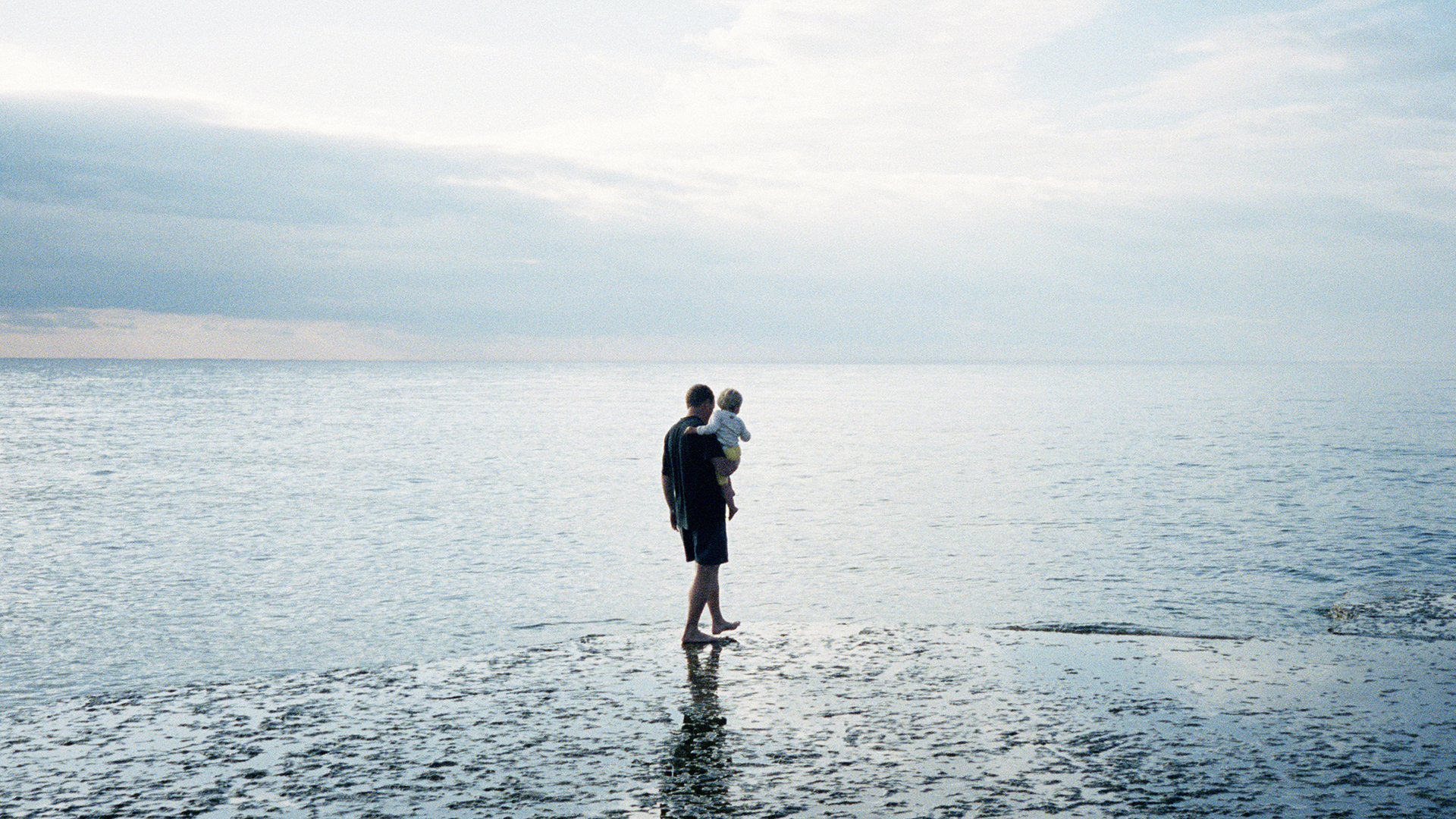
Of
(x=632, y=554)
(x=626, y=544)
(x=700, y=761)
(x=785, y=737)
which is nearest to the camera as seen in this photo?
(x=700, y=761)

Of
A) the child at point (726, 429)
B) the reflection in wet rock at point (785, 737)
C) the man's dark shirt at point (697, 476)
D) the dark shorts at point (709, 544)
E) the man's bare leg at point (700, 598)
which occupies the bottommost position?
the reflection in wet rock at point (785, 737)

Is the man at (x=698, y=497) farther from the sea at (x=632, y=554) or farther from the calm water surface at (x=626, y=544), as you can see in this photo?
→ the calm water surface at (x=626, y=544)

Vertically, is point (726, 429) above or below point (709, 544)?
above

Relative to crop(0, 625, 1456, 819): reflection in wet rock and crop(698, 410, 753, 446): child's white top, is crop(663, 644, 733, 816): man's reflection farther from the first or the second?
crop(698, 410, 753, 446): child's white top

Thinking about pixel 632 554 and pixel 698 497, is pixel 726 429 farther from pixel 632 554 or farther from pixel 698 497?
pixel 632 554

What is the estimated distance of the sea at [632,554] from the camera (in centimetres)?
1034

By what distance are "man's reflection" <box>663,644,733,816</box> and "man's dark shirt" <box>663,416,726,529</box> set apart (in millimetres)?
1466

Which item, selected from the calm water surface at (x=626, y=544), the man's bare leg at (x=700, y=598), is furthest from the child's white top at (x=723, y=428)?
the calm water surface at (x=626, y=544)

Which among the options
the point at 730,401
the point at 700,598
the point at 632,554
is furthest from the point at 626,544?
the point at 730,401

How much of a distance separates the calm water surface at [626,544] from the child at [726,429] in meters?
1.91

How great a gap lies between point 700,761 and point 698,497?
3182 mm

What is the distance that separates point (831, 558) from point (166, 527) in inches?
487

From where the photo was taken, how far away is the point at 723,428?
30.8 feet

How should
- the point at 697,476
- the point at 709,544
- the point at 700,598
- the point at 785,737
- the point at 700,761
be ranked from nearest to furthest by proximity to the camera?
the point at 700,761
the point at 785,737
the point at 697,476
the point at 709,544
the point at 700,598
